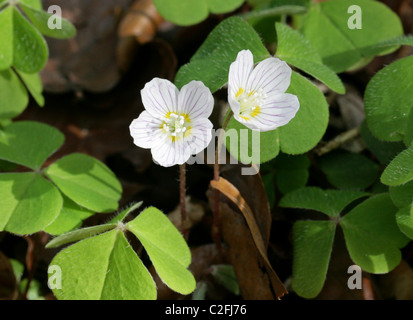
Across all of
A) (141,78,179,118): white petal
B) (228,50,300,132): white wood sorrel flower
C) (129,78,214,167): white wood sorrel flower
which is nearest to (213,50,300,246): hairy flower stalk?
(228,50,300,132): white wood sorrel flower

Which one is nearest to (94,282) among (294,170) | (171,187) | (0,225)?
(0,225)

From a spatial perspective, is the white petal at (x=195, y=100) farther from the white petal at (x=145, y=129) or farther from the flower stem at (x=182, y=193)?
the flower stem at (x=182, y=193)

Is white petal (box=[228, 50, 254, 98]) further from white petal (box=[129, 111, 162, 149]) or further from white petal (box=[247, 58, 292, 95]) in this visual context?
white petal (box=[129, 111, 162, 149])

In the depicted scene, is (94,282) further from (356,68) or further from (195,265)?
(356,68)

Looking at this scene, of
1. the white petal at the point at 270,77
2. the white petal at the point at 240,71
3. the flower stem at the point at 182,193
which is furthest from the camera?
the flower stem at the point at 182,193

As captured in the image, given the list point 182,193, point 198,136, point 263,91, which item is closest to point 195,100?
point 198,136

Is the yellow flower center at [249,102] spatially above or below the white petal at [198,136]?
above

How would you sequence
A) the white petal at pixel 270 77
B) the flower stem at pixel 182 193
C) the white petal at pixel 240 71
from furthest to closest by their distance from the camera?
the flower stem at pixel 182 193, the white petal at pixel 270 77, the white petal at pixel 240 71

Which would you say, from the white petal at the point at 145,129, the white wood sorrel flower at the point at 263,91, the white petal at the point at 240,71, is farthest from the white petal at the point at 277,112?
the white petal at the point at 145,129
